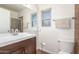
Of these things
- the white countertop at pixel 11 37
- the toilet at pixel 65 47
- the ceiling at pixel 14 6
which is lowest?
the toilet at pixel 65 47

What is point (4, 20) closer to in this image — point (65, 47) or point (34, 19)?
point (34, 19)

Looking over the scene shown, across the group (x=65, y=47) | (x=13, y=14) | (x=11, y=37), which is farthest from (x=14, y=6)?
(x=65, y=47)

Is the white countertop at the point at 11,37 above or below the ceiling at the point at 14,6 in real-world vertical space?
below

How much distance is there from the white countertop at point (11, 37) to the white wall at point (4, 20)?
0.22 ft

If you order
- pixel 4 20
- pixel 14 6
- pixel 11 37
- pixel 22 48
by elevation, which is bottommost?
pixel 22 48

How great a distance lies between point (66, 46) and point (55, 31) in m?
0.22

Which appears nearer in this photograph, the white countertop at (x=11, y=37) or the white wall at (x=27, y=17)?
the white countertop at (x=11, y=37)

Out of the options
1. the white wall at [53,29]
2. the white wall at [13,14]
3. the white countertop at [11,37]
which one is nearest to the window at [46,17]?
the white wall at [53,29]

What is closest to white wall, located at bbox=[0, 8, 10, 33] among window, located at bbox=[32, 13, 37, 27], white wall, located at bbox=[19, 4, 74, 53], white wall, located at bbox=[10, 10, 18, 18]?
white wall, located at bbox=[10, 10, 18, 18]

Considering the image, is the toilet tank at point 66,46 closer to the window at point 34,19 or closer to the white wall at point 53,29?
the white wall at point 53,29

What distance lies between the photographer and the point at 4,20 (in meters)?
1.13

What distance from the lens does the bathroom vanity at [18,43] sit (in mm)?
1083

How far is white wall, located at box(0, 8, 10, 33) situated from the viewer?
3.68 ft
